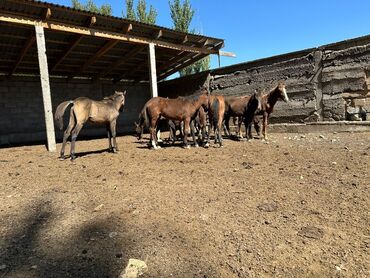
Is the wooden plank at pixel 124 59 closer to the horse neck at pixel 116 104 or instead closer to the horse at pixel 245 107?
the horse at pixel 245 107

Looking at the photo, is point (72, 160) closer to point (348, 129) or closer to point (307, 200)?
point (307, 200)

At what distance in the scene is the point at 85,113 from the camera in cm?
789

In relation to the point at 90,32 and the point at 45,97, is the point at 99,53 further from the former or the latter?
the point at 45,97

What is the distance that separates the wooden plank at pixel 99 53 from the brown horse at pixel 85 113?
175 inches

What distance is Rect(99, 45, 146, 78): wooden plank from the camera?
14.0 metres

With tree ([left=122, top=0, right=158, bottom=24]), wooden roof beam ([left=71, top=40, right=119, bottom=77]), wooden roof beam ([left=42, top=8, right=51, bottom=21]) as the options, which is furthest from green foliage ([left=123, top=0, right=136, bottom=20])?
wooden roof beam ([left=42, top=8, right=51, bottom=21])

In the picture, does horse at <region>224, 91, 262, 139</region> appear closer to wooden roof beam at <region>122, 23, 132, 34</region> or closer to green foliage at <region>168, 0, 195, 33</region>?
wooden roof beam at <region>122, 23, 132, 34</region>

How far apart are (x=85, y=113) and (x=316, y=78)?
303 inches

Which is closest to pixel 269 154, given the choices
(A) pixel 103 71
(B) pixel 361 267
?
(B) pixel 361 267

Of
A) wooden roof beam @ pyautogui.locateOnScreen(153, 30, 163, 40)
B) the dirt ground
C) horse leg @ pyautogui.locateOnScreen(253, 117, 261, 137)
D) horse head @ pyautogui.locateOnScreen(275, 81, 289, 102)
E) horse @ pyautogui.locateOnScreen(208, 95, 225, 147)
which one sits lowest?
the dirt ground

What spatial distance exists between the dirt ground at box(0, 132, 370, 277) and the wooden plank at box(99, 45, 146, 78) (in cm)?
882

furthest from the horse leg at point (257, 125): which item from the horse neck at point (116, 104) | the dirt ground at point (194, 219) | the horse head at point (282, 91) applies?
the horse neck at point (116, 104)

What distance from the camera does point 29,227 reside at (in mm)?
3703

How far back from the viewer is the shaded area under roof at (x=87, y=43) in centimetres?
938
